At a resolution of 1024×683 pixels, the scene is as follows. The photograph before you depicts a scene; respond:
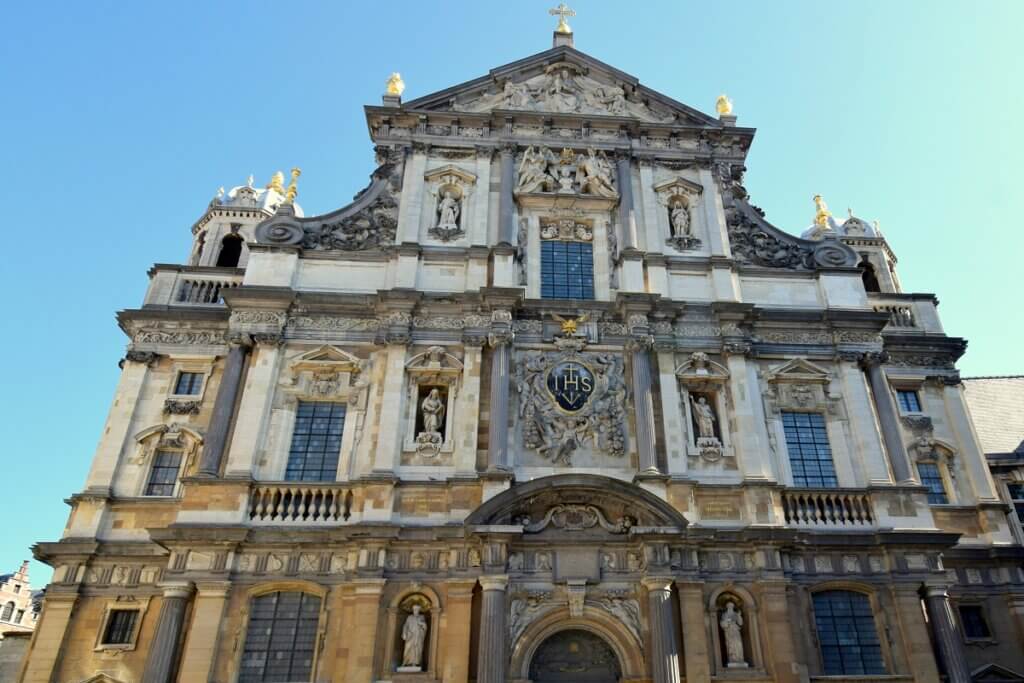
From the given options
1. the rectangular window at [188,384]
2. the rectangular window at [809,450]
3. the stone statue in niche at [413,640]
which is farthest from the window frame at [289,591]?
the rectangular window at [809,450]

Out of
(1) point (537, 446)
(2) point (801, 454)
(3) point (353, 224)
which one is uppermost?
(3) point (353, 224)

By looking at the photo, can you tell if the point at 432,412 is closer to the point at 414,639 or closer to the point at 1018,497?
the point at 414,639

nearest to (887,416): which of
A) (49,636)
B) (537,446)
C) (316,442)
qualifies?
(537,446)

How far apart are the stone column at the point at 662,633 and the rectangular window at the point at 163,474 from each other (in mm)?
11266

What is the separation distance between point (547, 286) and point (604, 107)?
6802mm

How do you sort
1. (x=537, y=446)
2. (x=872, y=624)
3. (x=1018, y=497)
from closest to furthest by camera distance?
(x=872, y=624) < (x=537, y=446) < (x=1018, y=497)

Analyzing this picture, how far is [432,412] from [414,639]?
505 cm

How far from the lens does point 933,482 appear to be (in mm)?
20141

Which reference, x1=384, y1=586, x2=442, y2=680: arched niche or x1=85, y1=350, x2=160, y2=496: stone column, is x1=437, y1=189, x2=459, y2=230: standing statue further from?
x1=384, y1=586, x2=442, y2=680: arched niche

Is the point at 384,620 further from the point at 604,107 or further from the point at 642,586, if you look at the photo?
the point at 604,107

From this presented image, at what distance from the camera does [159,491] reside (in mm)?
17844

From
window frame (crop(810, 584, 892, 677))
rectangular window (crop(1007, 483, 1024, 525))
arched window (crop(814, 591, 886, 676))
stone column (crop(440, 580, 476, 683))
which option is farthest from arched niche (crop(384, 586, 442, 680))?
rectangular window (crop(1007, 483, 1024, 525))

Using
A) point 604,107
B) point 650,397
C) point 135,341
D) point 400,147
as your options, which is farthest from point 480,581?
point 604,107

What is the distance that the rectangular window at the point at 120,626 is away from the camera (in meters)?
16.0
